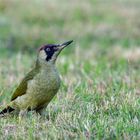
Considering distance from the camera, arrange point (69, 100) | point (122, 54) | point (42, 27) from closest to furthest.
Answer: point (69, 100) < point (122, 54) < point (42, 27)

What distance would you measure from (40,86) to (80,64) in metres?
4.47

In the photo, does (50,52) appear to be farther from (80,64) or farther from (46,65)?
(80,64)

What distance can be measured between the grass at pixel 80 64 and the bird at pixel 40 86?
0.16 metres

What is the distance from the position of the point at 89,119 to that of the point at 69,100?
3.93ft

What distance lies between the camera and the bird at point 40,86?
6.97 meters

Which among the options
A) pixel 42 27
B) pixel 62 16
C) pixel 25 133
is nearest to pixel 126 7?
pixel 62 16

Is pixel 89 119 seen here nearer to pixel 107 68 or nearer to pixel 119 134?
pixel 119 134

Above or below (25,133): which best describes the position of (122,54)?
below

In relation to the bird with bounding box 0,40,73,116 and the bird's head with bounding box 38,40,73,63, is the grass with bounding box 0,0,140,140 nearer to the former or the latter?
the bird with bounding box 0,40,73,116

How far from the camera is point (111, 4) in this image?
20.9 meters

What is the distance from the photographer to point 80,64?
450 inches

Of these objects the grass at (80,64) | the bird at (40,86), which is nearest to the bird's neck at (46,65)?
the bird at (40,86)

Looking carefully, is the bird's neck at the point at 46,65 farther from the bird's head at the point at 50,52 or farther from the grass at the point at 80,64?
the grass at the point at 80,64

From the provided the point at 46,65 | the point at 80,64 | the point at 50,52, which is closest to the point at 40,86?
the point at 46,65
